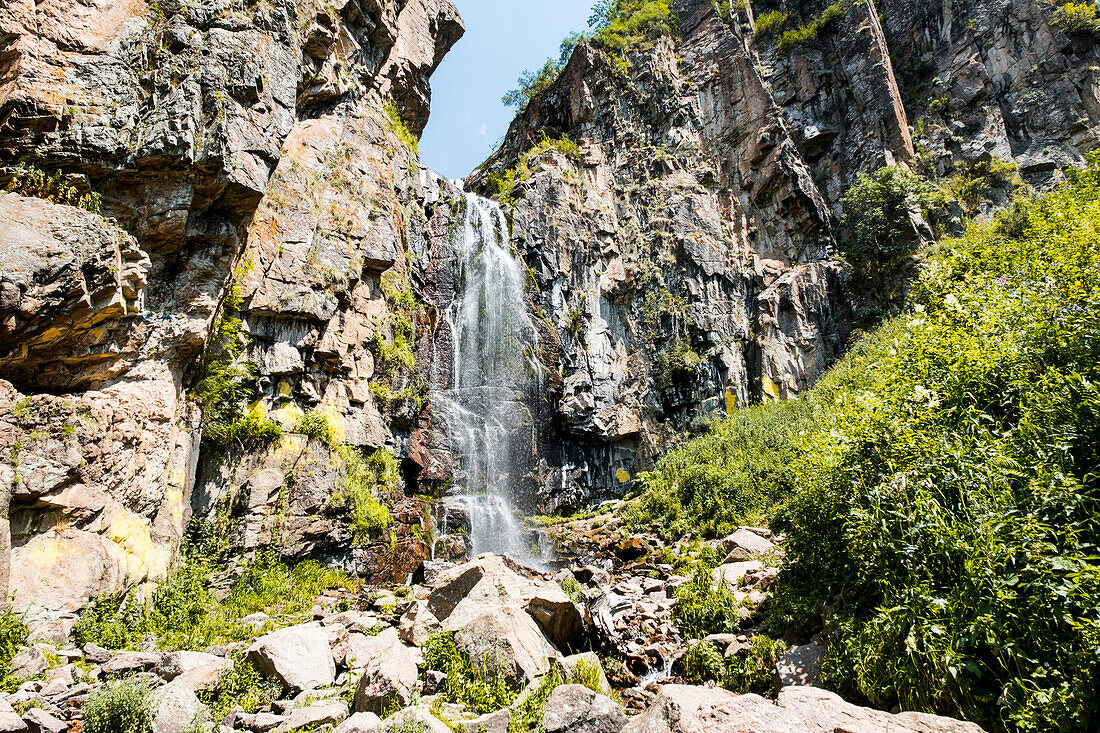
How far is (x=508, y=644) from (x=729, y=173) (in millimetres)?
27114

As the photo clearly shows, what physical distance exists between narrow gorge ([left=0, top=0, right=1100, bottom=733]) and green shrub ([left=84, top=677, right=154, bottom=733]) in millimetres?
80

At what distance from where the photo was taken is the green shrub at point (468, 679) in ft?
18.2

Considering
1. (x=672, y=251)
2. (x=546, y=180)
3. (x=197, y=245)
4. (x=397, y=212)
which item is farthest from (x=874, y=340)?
(x=197, y=245)

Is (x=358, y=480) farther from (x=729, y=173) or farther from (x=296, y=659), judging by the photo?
(x=729, y=173)

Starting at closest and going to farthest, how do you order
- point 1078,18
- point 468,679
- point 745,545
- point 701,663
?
point 468,679 < point 701,663 < point 745,545 < point 1078,18

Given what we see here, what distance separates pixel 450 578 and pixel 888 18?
37910mm

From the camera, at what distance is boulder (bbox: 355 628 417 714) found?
538 centimetres

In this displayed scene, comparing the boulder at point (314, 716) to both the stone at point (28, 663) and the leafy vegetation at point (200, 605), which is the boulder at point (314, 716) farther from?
the leafy vegetation at point (200, 605)

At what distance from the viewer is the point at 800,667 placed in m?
5.66

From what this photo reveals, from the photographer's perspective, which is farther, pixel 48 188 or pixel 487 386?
pixel 487 386

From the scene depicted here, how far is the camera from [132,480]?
8.51 meters

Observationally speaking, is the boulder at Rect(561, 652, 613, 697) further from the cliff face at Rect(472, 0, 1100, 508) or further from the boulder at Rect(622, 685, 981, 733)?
the cliff face at Rect(472, 0, 1100, 508)

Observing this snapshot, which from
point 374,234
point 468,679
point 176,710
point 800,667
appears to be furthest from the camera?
point 374,234

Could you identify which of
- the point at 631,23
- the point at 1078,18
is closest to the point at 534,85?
the point at 631,23
